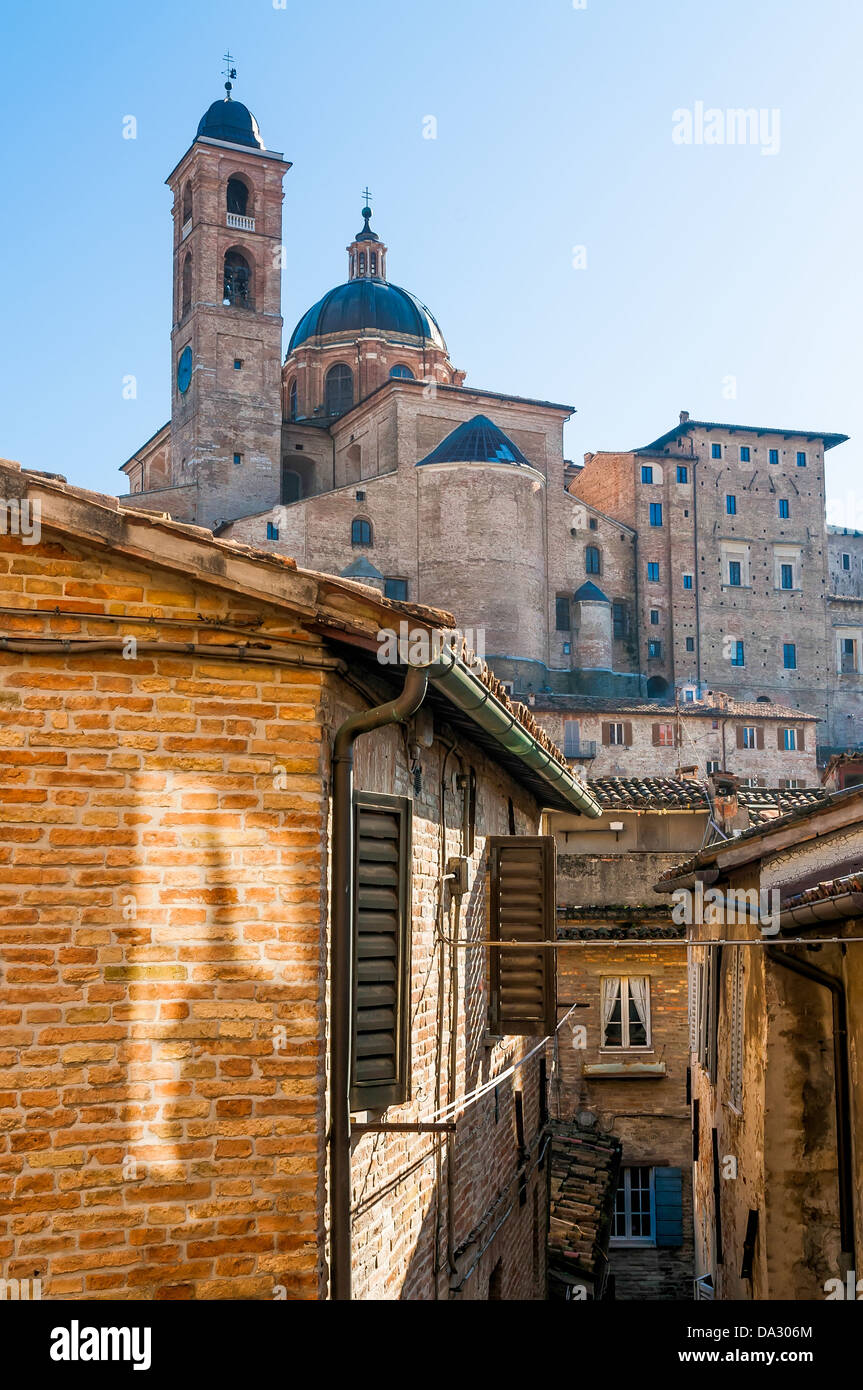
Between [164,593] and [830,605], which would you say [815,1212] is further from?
[830,605]

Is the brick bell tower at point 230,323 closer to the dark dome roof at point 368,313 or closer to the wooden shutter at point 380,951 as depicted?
the dark dome roof at point 368,313

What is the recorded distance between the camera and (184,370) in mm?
57812

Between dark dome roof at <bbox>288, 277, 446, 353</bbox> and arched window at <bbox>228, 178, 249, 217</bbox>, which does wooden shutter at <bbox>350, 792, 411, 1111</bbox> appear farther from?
Answer: dark dome roof at <bbox>288, 277, 446, 353</bbox>

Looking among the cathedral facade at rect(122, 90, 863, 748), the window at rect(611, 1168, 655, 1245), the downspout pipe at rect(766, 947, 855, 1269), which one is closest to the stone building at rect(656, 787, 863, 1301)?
the downspout pipe at rect(766, 947, 855, 1269)

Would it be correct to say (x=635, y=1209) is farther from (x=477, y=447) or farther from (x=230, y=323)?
(x=230, y=323)

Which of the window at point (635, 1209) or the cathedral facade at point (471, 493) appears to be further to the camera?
the cathedral facade at point (471, 493)

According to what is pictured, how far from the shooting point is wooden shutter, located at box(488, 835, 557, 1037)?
10.0 m

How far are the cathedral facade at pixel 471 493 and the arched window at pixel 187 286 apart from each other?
169 millimetres

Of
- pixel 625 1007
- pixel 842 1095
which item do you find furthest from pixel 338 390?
pixel 842 1095

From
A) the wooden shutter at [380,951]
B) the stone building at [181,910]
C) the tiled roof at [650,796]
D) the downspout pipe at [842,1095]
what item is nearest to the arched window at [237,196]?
the tiled roof at [650,796]

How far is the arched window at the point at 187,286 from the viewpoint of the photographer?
188 feet

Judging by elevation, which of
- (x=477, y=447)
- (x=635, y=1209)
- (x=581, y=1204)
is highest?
(x=477, y=447)

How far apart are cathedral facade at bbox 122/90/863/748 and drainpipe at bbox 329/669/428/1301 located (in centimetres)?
4549

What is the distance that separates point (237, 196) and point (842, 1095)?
54450 mm
